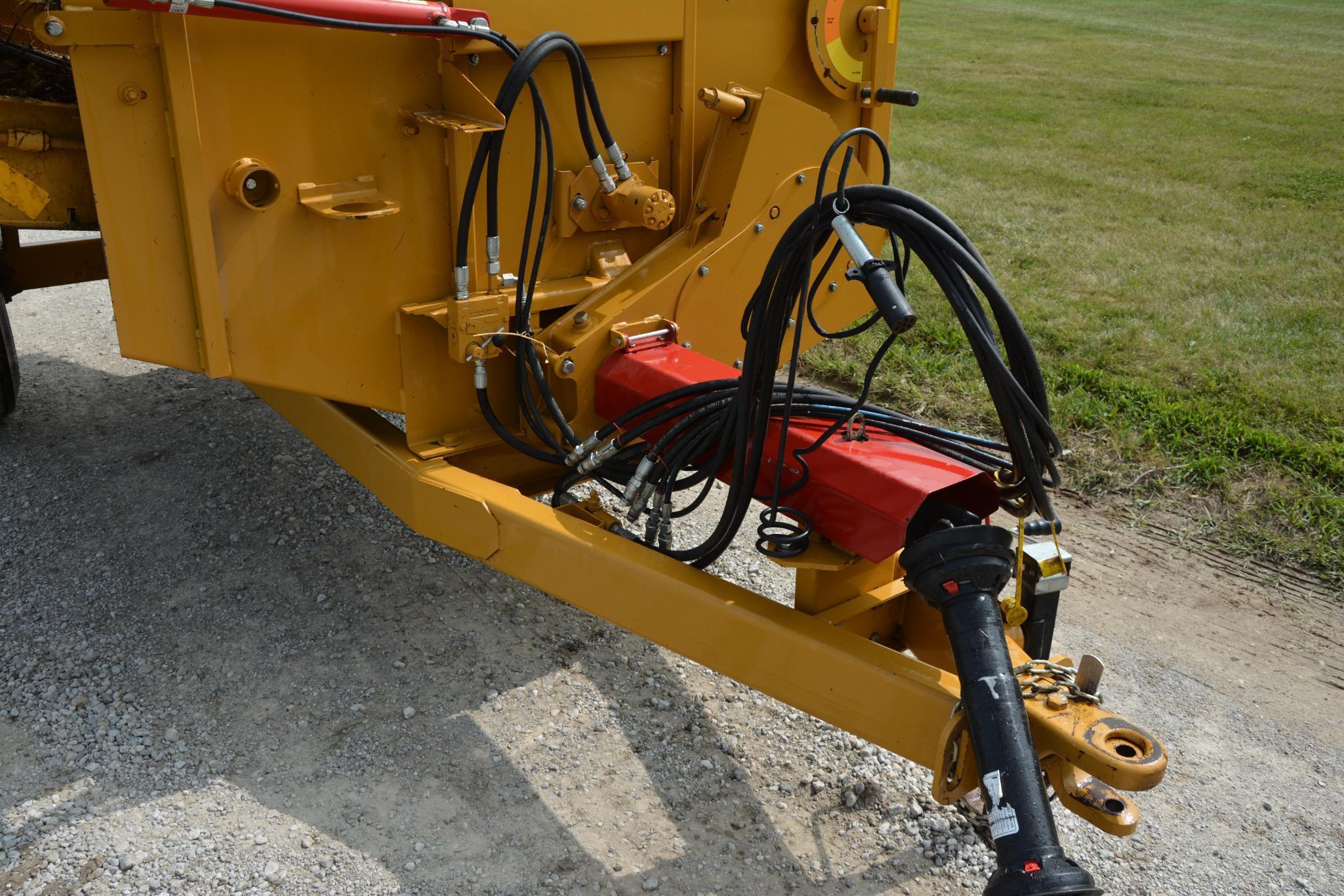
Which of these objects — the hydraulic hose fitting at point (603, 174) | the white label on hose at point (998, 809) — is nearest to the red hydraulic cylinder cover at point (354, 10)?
the hydraulic hose fitting at point (603, 174)

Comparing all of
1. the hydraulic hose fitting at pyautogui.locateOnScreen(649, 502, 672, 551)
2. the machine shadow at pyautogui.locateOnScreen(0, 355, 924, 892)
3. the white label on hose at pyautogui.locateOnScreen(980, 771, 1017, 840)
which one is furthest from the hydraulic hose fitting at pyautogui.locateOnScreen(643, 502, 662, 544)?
the white label on hose at pyautogui.locateOnScreen(980, 771, 1017, 840)

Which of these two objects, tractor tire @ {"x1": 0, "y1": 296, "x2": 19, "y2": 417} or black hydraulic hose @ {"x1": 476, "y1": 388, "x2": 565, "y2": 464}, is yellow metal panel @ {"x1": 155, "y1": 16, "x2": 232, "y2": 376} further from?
tractor tire @ {"x1": 0, "y1": 296, "x2": 19, "y2": 417}

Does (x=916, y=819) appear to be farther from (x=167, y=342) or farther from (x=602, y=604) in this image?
(x=167, y=342)

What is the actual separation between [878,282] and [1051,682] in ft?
3.02

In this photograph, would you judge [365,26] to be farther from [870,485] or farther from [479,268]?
[870,485]

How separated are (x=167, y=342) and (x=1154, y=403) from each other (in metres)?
4.22

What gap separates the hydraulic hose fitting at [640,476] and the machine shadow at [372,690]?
2.50ft

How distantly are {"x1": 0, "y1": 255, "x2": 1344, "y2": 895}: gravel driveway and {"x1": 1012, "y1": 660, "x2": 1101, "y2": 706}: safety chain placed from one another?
30 cm

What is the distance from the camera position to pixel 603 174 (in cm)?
314

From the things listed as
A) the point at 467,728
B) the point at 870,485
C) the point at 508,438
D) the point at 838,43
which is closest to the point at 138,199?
the point at 508,438

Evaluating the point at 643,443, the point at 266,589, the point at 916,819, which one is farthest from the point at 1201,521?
the point at 266,589

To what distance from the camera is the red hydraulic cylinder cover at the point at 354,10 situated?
2.39 metres

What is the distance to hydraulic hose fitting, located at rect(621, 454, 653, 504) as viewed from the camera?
9.64ft

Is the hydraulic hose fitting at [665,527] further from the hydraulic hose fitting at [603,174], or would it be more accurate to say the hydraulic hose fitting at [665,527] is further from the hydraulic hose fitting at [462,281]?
the hydraulic hose fitting at [603,174]
